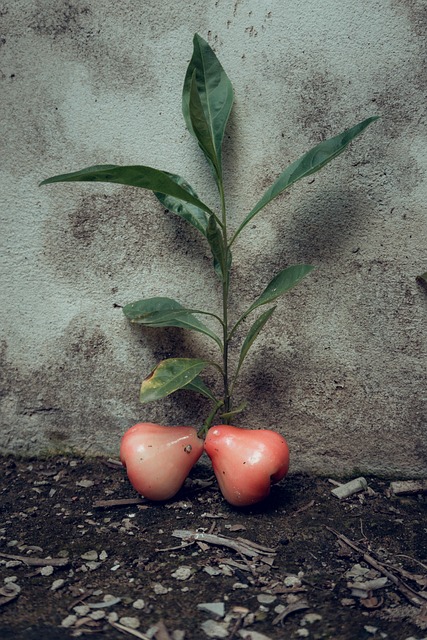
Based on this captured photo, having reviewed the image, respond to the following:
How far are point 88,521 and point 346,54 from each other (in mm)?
1258


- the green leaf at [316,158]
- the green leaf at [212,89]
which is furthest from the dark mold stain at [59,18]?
the green leaf at [316,158]

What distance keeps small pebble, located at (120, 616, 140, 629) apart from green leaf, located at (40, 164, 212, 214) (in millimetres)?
848

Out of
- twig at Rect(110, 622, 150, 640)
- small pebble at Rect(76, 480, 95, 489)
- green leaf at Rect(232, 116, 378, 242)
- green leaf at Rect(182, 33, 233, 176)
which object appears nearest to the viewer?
twig at Rect(110, 622, 150, 640)

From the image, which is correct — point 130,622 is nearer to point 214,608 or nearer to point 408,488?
point 214,608

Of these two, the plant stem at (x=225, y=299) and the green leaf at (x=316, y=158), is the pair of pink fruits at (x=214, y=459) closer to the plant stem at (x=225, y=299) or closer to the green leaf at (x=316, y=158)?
the plant stem at (x=225, y=299)

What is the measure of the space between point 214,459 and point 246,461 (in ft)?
0.31

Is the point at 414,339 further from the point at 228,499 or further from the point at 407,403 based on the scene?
the point at 228,499

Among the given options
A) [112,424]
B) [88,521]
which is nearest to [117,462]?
[112,424]

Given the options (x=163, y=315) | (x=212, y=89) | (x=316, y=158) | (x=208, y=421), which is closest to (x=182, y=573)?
(x=208, y=421)

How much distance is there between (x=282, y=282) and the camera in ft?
4.91

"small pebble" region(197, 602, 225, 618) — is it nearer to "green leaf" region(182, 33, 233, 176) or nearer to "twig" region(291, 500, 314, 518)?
"twig" region(291, 500, 314, 518)

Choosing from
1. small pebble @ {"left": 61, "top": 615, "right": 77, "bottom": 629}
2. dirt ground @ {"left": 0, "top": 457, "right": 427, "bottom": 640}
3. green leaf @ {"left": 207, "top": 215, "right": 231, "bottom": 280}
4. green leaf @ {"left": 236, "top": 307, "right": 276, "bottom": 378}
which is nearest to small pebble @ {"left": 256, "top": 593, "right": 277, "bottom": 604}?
dirt ground @ {"left": 0, "top": 457, "right": 427, "bottom": 640}

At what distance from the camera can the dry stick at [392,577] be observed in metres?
1.19

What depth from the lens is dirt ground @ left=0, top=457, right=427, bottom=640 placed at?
1113 millimetres
